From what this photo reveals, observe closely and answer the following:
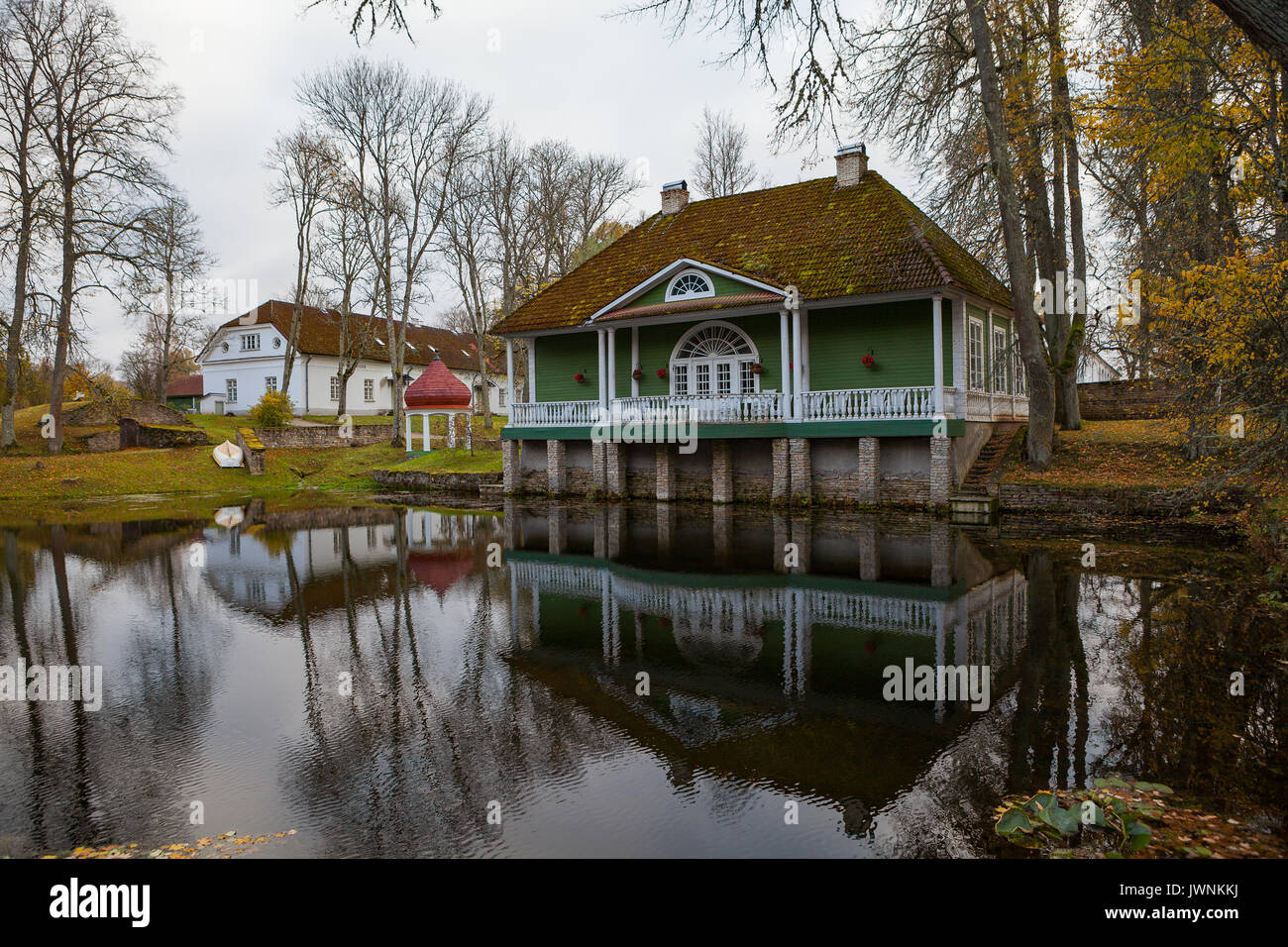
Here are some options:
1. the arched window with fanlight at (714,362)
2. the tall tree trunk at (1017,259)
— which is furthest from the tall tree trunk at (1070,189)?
the arched window with fanlight at (714,362)

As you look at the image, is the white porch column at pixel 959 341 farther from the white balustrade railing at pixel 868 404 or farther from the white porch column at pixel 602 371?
the white porch column at pixel 602 371

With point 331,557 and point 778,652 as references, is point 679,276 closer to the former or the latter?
point 331,557

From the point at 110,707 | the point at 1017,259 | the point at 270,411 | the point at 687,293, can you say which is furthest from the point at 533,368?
the point at 110,707

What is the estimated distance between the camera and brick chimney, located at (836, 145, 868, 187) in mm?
23859

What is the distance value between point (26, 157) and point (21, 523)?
15.3 m

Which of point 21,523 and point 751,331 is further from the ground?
point 751,331

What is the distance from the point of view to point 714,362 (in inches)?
928

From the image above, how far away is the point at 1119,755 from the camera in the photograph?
517cm

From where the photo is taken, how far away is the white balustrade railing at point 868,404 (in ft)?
62.8

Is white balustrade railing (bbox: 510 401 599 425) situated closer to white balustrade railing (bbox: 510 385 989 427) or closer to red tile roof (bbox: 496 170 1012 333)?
white balustrade railing (bbox: 510 385 989 427)

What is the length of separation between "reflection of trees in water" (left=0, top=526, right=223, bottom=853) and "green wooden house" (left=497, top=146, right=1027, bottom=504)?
512 inches
